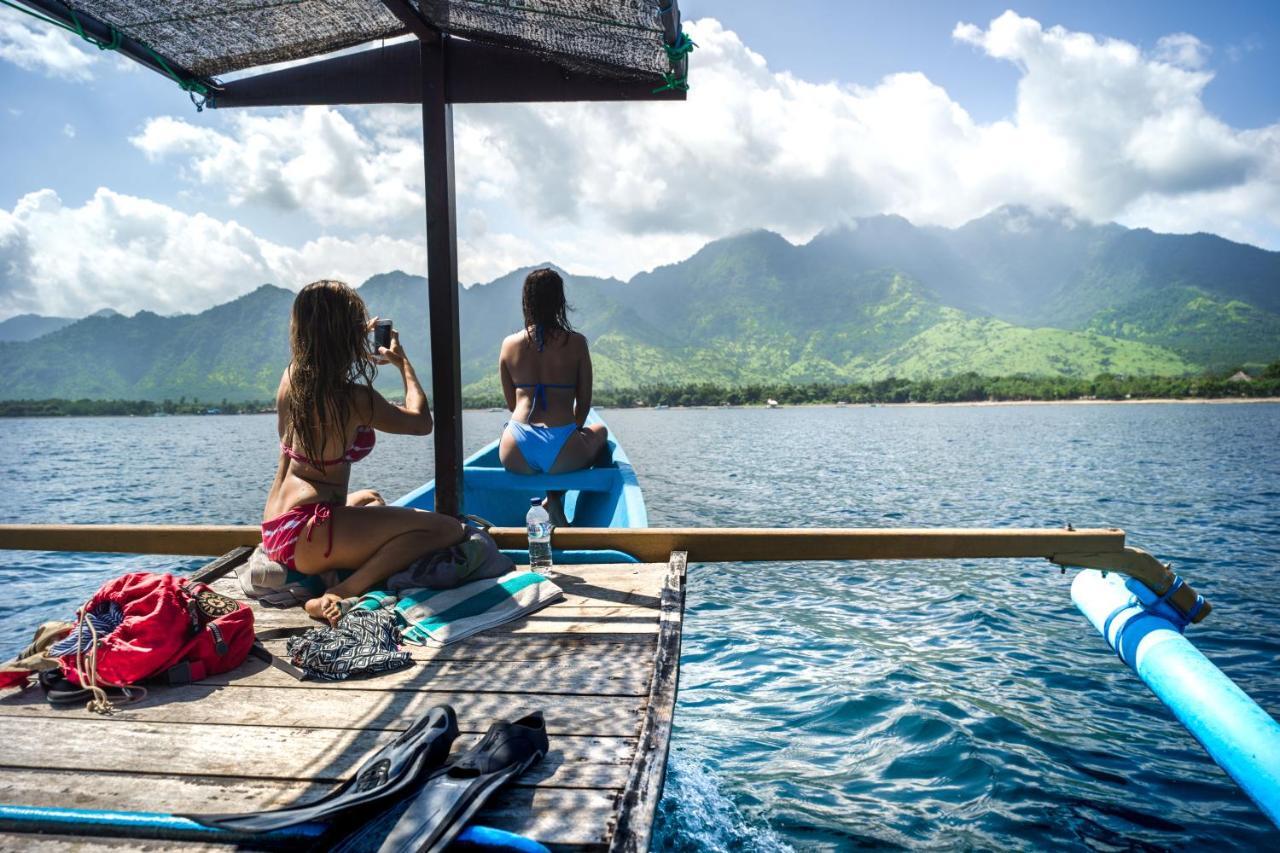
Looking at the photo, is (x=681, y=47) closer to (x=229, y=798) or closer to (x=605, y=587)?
(x=605, y=587)

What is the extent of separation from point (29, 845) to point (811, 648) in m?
6.44

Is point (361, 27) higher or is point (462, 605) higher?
point (361, 27)

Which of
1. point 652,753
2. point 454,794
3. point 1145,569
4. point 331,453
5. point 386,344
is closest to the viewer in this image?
point 454,794

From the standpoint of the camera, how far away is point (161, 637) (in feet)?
8.63

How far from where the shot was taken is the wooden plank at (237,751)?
6.67 ft

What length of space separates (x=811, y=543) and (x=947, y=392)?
117516mm

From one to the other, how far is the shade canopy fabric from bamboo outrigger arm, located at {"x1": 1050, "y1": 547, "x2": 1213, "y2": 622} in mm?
3472

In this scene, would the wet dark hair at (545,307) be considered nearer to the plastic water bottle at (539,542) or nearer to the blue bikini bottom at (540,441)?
the blue bikini bottom at (540,441)

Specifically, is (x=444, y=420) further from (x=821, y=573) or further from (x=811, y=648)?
→ (x=821, y=573)

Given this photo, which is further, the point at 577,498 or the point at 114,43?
the point at 577,498

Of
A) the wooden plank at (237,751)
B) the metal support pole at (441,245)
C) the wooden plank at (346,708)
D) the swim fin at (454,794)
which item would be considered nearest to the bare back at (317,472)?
the metal support pole at (441,245)

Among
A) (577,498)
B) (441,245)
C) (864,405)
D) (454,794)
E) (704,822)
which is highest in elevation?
(441,245)

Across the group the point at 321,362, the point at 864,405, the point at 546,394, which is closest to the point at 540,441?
the point at 546,394

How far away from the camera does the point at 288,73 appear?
4395mm
